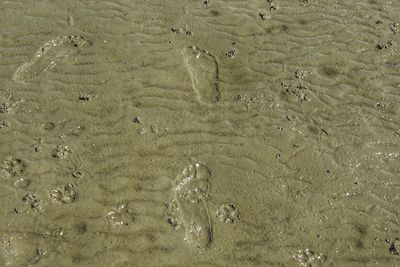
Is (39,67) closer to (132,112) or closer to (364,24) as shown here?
(132,112)

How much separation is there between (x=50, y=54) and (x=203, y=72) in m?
2.14

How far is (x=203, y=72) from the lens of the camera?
662 cm

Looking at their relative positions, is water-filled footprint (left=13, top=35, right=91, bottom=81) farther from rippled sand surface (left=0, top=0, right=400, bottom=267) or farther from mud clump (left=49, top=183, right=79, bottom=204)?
mud clump (left=49, top=183, right=79, bottom=204)

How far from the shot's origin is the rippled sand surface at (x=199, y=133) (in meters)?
5.36

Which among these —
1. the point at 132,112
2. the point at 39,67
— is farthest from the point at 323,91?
the point at 39,67

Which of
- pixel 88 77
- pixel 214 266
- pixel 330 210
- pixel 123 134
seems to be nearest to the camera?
pixel 214 266

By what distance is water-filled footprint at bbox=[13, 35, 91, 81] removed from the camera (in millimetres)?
6473

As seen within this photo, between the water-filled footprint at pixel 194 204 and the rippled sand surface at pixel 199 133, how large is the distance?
0.02 meters

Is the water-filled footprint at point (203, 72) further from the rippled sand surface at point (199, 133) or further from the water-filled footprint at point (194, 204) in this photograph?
the water-filled footprint at point (194, 204)

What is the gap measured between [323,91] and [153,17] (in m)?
2.71

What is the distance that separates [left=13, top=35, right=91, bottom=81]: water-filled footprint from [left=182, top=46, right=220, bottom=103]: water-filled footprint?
146cm

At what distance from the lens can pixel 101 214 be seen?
17.9 ft

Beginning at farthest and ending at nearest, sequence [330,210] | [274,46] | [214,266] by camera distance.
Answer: [274,46], [330,210], [214,266]

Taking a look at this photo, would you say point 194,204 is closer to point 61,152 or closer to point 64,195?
point 64,195
